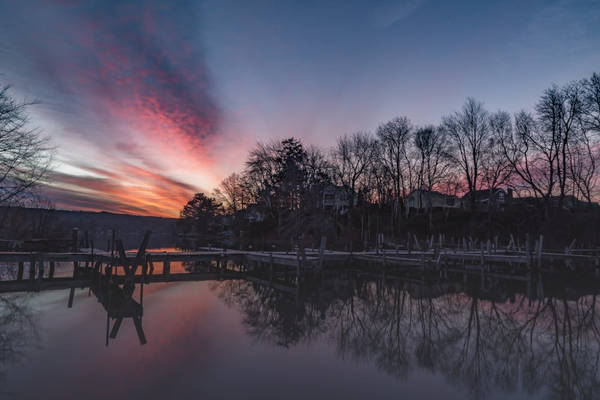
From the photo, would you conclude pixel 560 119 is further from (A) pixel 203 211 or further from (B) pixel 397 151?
(A) pixel 203 211

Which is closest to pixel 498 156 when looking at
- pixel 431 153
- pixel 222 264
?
pixel 431 153

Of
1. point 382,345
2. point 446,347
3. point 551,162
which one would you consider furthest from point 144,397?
point 551,162

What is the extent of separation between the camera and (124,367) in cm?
860

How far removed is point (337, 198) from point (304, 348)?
53.0 metres

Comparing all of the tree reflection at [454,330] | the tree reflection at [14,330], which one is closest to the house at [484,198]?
the tree reflection at [454,330]

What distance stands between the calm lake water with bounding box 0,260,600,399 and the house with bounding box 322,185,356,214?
4299cm

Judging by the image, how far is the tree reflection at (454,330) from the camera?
852 centimetres

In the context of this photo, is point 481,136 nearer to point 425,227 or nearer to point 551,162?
point 551,162

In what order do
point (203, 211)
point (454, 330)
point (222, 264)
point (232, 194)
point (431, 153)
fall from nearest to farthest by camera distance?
point (454, 330)
point (222, 264)
point (431, 153)
point (232, 194)
point (203, 211)

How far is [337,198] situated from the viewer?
63094 mm

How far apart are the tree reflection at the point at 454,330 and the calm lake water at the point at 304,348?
5cm

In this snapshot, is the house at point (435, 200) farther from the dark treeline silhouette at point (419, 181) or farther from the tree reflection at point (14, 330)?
the tree reflection at point (14, 330)

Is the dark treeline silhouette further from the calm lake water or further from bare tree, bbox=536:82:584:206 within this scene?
the calm lake water

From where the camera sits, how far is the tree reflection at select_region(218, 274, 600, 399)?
8516mm
